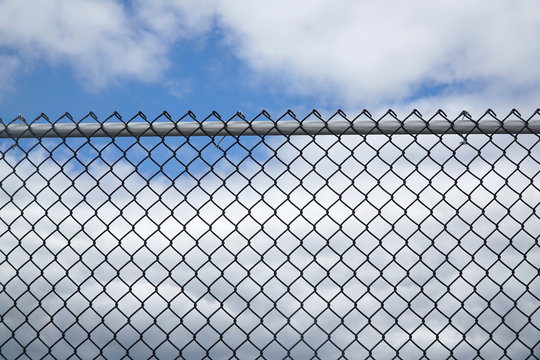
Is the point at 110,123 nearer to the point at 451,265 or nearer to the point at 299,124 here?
the point at 299,124

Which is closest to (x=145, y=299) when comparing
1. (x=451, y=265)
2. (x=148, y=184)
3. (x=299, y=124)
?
(x=148, y=184)

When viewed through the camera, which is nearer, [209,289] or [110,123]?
[209,289]

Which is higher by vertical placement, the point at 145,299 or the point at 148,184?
the point at 148,184

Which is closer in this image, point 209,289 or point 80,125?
point 209,289

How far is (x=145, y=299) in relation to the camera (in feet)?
9.72

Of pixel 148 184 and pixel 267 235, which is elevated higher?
pixel 148 184

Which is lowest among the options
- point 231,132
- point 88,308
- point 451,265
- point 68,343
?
point 68,343

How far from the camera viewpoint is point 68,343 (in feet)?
9.87

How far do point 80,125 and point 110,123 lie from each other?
18 centimetres

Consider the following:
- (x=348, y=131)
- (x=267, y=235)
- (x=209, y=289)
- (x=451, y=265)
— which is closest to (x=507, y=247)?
(x=451, y=265)

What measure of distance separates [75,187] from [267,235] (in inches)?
45.2

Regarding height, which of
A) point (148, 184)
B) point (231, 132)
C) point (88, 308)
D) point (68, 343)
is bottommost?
point (68, 343)

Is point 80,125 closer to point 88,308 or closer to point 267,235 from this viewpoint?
point 88,308

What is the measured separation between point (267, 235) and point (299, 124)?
0.64 m
